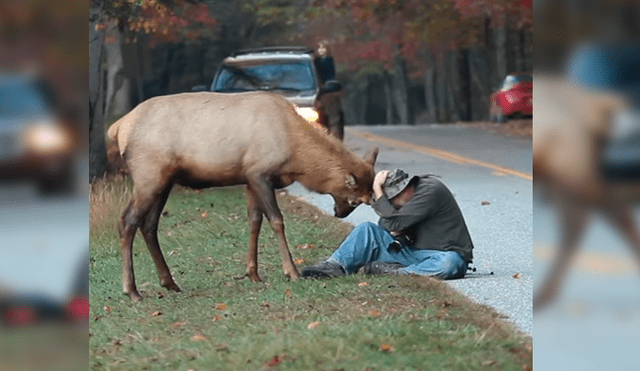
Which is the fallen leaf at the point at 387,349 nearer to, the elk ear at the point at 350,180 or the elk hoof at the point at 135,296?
the elk ear at the point at 350,180

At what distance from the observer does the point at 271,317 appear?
7.63 meters

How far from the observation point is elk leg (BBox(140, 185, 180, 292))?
8695 mm

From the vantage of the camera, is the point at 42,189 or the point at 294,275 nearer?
the point at 42,189

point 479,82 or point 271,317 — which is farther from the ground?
point 271,317

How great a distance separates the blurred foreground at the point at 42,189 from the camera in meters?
3.99

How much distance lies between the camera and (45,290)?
410cm

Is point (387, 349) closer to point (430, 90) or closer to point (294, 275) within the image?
point (294, 275)

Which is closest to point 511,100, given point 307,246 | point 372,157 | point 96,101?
point 96,101

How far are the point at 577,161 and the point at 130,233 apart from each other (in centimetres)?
530

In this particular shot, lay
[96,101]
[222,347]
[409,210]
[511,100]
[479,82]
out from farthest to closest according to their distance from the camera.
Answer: [479,82]
[511,100]
[96,101]
[409,210]
[222,347]

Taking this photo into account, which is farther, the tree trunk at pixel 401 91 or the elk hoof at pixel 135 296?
the tree trunk at pixel 401 91

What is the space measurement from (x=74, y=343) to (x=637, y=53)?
7.43 feet

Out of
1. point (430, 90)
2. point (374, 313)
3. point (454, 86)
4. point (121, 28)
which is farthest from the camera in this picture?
point (454, 86)

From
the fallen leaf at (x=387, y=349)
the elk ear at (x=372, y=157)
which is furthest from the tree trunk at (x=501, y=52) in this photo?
the fallen leaf at (x=387, y=349)
